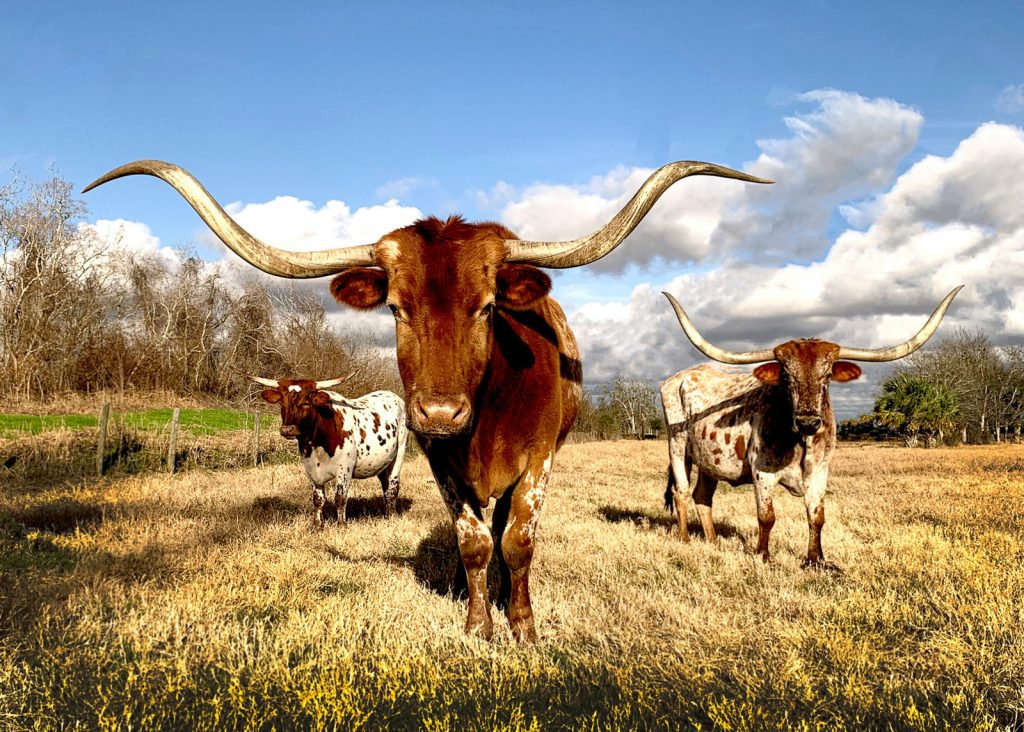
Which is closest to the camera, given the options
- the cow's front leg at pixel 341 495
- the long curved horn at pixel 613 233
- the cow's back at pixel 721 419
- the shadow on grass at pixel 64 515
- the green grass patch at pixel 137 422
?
the long curved horn at pixel 613 233

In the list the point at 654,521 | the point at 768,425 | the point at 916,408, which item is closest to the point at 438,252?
the point at 768,425

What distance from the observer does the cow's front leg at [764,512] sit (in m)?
6.38

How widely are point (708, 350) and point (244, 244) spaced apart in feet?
17.8

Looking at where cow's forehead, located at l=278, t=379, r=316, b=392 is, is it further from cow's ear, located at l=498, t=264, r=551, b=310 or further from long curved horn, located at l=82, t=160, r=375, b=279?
cow's ear, located at l=498, t=264, r=551, b=310

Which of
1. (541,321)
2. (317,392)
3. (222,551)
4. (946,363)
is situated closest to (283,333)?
(317,392)

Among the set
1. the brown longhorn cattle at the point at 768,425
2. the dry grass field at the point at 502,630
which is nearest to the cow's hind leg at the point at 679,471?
the brown longhorn cattle at the point at 768,425

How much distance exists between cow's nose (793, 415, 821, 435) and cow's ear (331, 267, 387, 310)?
4253mm

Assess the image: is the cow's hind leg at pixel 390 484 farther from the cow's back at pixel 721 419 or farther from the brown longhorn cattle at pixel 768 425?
the cow's back at pixel 721 419

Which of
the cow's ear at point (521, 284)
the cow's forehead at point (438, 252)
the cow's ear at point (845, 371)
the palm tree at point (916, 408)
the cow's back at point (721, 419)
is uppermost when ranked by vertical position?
the cow's forehead at point (438, 252)

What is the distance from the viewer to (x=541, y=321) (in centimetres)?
455

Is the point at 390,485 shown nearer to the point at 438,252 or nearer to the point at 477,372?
the point at 477,372

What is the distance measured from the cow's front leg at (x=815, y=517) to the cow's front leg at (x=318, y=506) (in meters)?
5.73

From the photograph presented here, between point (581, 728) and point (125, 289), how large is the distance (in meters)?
37.9

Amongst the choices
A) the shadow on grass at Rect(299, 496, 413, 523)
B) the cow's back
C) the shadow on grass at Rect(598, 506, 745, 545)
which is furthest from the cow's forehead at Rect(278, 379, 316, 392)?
the cow's back
